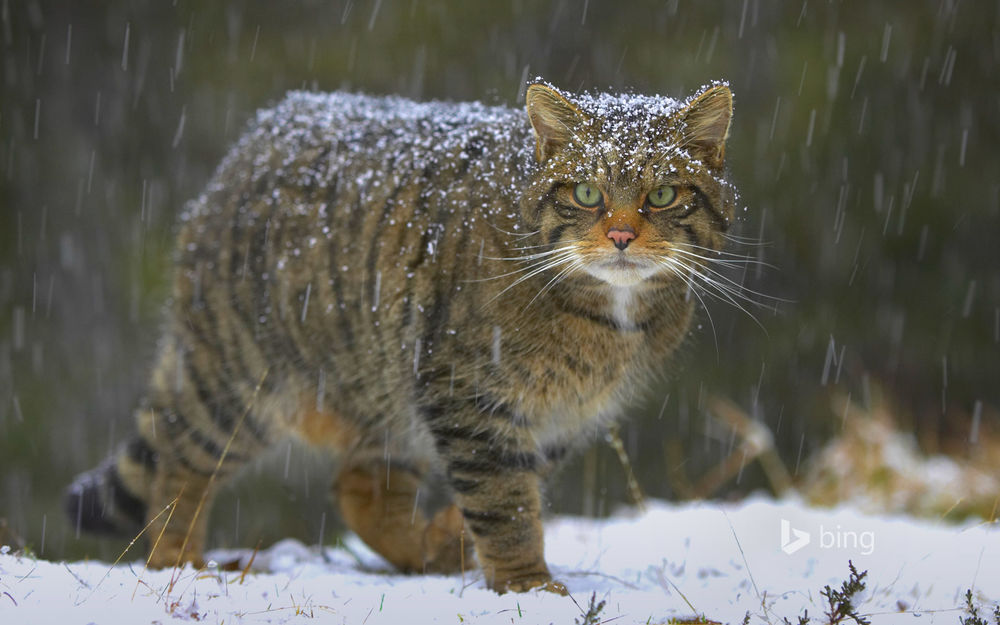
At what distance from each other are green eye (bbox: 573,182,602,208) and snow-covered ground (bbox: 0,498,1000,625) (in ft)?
3.33

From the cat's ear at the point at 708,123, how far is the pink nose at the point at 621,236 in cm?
35

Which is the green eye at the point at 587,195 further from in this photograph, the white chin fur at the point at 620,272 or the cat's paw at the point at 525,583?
the cat's paw at the point at 525,583

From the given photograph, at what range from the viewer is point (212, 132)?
7812 millimetres

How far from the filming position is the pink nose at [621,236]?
2793mm

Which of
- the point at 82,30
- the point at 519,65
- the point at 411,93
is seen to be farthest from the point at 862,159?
the point at 82,30

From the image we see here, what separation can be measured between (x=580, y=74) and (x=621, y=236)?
4.56m

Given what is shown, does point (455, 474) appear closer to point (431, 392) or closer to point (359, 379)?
point (431, 392)

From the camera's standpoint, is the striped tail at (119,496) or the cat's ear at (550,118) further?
the striped tail at (119,496)

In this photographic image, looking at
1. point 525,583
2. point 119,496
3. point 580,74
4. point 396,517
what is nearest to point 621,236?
point 525,583

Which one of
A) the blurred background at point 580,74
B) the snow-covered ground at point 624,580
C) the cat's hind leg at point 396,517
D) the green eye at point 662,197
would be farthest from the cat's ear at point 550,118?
the blurred background at point 580,74

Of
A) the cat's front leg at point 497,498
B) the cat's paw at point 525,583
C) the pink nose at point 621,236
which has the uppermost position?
the pink nose at point 621,236

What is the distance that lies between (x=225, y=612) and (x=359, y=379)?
133 centimetres

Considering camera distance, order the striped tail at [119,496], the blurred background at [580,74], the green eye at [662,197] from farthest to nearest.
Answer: the blurred background at [580,74] < the striped tail at [119,496] < the green eye at [662,197]

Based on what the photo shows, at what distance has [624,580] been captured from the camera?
3250mm
